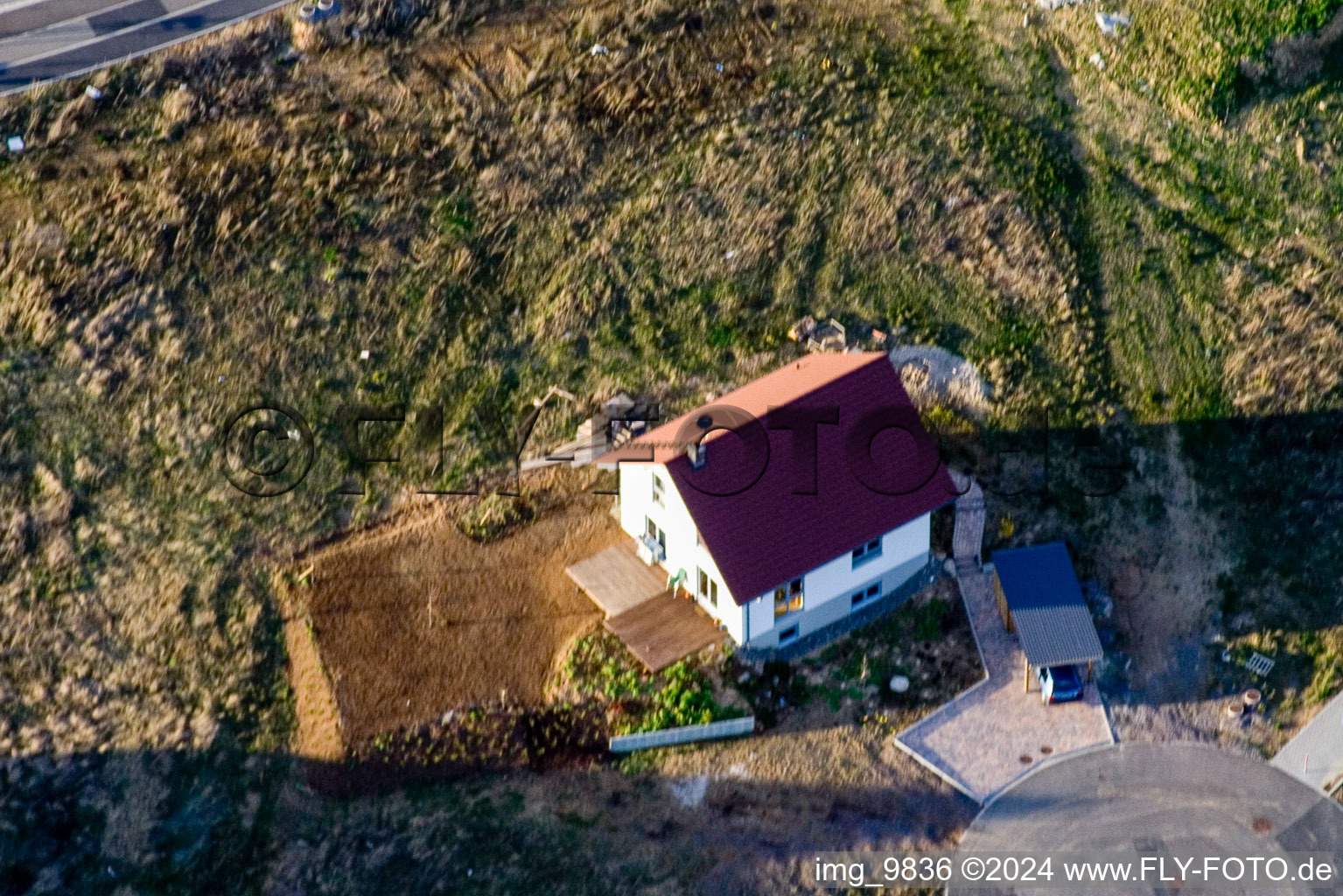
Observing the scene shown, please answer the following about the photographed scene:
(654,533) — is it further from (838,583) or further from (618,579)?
(838,583)

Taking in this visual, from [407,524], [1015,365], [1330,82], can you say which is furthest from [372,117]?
[1330,82]

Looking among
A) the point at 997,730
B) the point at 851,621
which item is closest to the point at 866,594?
the point at 851,621

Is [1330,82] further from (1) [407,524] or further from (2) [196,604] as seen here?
(2) [196,604]

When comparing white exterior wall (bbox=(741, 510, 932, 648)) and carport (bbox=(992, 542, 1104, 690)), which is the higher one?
white exterior wall (bbox=(741, 510, 932, 648))

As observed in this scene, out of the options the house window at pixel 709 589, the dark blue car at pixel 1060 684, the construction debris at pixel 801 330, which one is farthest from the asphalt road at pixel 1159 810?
Result: the construction debris at pixel 801 330

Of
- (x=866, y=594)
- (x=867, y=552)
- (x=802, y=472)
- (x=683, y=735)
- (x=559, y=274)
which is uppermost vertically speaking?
(x=559, y=274)

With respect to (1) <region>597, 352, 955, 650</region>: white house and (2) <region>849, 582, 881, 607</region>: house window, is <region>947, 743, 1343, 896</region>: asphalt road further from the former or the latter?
(1) <region>597, 352, 955, 650</region>: white house

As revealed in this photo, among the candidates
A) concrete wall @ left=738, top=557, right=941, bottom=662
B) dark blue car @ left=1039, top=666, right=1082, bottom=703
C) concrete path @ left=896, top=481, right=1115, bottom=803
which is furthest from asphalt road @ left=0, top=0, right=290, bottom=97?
dark blue car @ left=1039, top=666, right=1082, bottom=703

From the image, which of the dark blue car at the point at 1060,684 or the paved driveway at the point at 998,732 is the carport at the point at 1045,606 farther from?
the paved driveway at the point at 998,732
